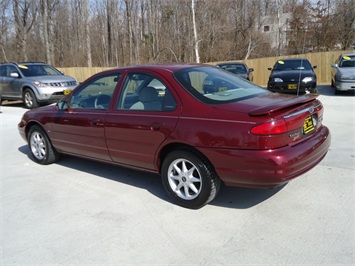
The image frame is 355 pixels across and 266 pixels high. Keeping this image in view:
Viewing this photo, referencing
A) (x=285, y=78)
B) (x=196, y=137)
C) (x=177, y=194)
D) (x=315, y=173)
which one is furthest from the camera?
(x=285, y=78)

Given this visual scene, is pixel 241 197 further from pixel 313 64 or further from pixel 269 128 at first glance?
pixel 313 64

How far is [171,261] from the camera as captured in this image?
2.74m

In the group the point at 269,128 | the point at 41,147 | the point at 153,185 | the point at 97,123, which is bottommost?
the point at 153,185

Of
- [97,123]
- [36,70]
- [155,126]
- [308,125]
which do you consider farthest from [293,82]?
[36,70]

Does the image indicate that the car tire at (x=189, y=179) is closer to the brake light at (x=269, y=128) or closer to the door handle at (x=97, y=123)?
the brake light at (x=269, y=128)

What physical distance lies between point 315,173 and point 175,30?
29510mm

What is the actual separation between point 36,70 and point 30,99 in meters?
1.36

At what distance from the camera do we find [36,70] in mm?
12508

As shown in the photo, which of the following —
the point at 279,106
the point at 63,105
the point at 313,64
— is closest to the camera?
the point at 279,106

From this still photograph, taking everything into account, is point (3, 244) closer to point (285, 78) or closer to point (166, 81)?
point (166, 81)

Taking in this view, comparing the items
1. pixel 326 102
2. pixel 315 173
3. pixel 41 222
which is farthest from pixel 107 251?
pixel 326 102

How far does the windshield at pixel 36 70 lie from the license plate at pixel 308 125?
1113cm

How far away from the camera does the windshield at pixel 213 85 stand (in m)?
3.57

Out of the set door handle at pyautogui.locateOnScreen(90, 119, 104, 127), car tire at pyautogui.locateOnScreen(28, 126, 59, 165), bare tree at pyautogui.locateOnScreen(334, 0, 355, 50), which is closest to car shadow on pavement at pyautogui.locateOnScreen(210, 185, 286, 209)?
door handle at pyautogui.locateOnScreen(90, 119, 104, 127)
